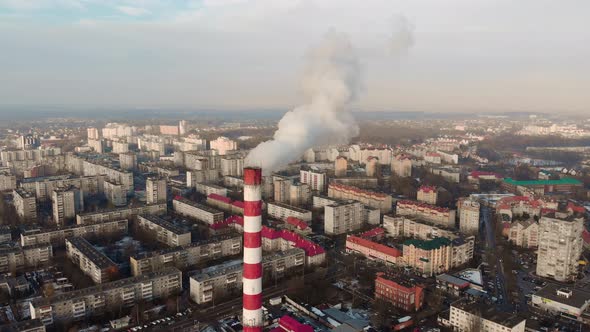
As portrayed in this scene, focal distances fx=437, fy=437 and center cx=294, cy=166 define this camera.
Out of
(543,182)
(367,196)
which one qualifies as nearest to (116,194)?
(367,196)

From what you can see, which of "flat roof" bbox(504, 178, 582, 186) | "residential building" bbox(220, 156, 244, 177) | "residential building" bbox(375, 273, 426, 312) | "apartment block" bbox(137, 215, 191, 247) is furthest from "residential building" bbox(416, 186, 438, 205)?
"apartment block" bbox(137, 215, 191, 247)

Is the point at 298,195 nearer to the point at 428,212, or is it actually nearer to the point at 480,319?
the point at 428,212

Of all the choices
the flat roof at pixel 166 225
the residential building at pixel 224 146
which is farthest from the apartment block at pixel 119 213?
the residential building at pixel 224 146

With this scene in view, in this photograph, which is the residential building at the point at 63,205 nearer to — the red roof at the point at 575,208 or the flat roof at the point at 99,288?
the flat roof at the point at 99,288

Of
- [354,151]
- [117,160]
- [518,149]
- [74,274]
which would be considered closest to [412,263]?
[74,274]

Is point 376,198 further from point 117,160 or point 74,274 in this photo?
point 117,160
